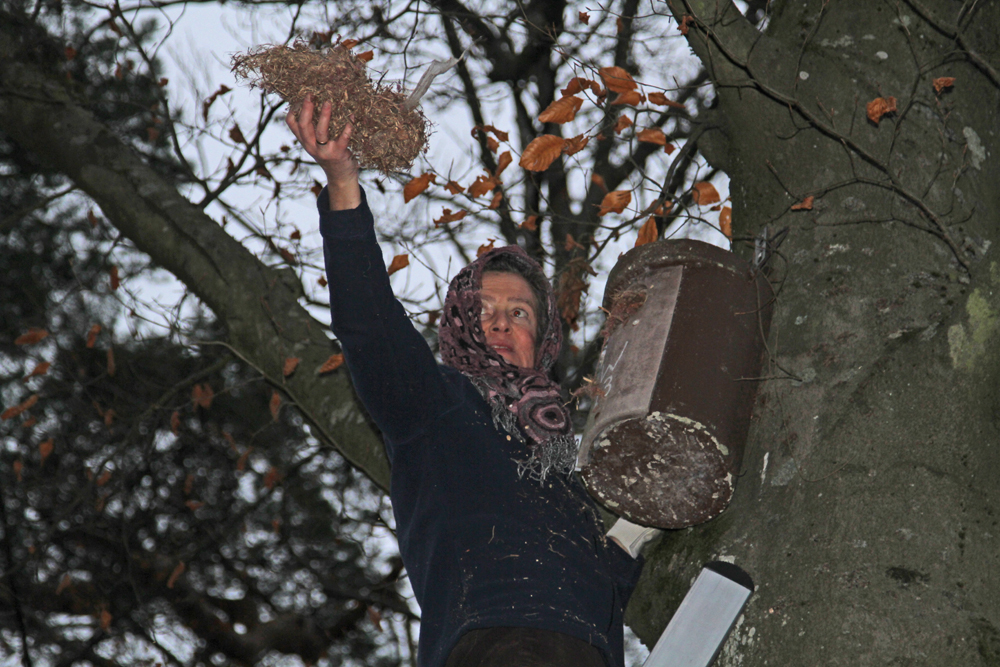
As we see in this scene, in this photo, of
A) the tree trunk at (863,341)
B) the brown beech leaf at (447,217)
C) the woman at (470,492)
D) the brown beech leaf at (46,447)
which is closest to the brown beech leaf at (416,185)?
the brown beech leaf at (447,217)

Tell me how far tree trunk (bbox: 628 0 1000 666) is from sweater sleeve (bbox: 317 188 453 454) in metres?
0.75

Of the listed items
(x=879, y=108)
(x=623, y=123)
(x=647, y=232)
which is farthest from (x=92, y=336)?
(x=879, y=108)

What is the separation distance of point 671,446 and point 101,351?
17.3 feet

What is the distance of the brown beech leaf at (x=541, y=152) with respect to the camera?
2.99 metres

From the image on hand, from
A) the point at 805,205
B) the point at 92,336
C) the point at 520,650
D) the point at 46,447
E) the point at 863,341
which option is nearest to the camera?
the point at 520,650

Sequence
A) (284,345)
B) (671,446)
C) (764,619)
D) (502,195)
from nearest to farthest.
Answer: (764,619) → (671,446) → (284,345) → (502,195)

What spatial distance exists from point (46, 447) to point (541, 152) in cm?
445

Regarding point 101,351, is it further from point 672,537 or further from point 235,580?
point 672,537

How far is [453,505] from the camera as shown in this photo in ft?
6.63

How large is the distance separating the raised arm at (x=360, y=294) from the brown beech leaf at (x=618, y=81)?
1.12m

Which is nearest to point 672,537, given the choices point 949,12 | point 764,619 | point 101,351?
point 764,619

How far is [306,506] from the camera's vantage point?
6.46 metres

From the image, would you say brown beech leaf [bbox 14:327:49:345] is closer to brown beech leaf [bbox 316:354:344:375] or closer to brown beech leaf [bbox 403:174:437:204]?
brown beech leaf [bbox 403:174:437:204]

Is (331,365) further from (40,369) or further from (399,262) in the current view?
(40,369)
